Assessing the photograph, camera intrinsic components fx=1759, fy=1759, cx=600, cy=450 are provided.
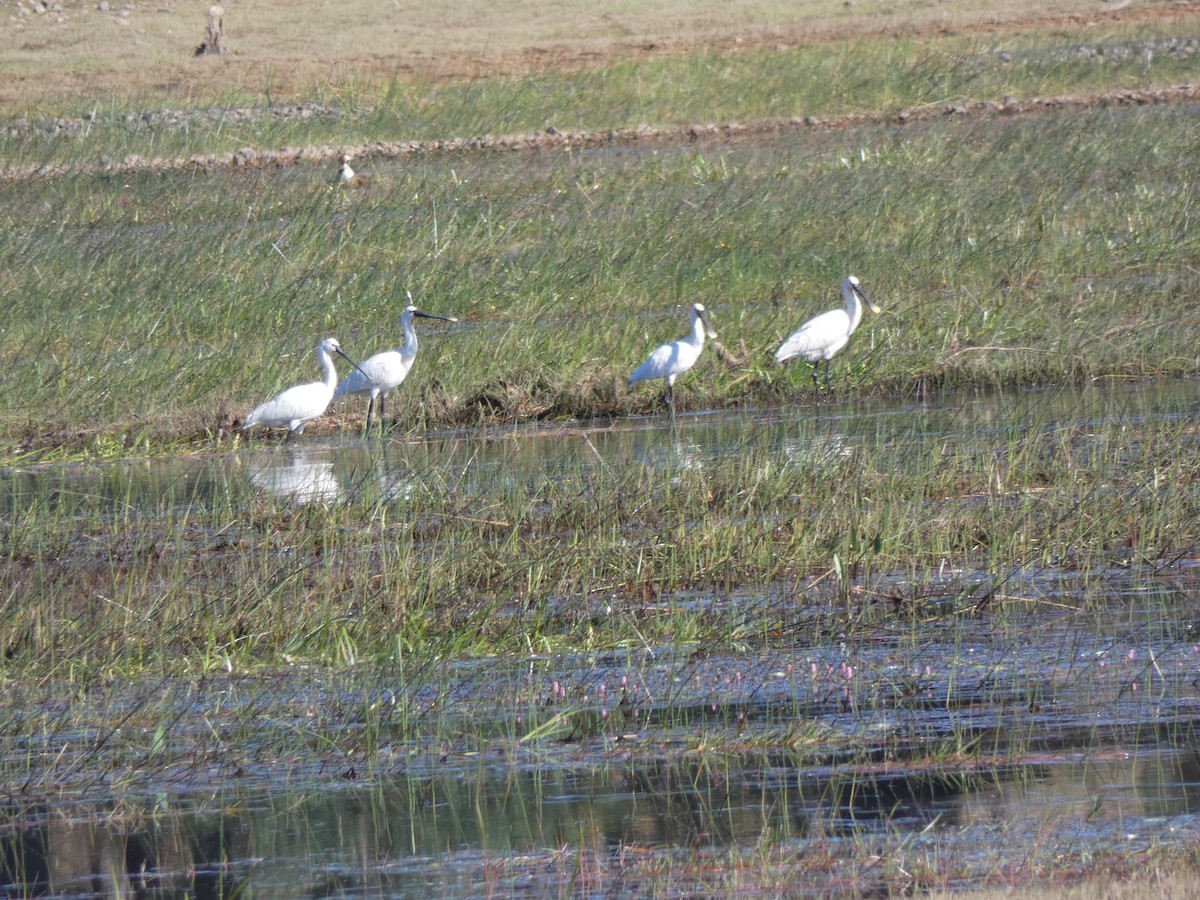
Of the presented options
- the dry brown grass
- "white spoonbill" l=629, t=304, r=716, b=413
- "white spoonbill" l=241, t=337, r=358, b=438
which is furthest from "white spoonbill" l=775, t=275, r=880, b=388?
the dry brown grass

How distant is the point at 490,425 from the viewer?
1176cm

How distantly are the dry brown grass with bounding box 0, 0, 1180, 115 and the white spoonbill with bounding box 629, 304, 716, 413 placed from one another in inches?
717

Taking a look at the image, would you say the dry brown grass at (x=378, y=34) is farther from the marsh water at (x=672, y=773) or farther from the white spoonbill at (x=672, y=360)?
the marsh water at (x=672, y=773)

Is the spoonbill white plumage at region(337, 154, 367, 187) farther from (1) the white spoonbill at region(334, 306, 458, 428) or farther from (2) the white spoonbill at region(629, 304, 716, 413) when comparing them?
(2) the white spoonbill at region(629, 304, 716, 413)

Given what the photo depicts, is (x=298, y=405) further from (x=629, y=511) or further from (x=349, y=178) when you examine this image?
(x=349, y=178)

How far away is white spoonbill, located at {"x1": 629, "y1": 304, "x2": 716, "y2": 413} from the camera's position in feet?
37.5

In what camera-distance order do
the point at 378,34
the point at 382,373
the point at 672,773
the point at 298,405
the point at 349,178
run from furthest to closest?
the point at 378,34 → the point at 349,178 → the point at 382,373 → the point at 298,405 → the point at 672,773

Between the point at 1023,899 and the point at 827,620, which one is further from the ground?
the point at 827,620

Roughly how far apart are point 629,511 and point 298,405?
392cm

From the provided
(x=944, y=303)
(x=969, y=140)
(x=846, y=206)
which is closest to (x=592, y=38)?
(x=969, y=140)

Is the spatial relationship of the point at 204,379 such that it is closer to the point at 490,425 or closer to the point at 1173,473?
the point at 490,425

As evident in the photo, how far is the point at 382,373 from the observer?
11.6m

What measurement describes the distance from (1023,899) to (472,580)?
3.66 m

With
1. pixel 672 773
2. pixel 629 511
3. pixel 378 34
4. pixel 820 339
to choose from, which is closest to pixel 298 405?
pixel 820 339
